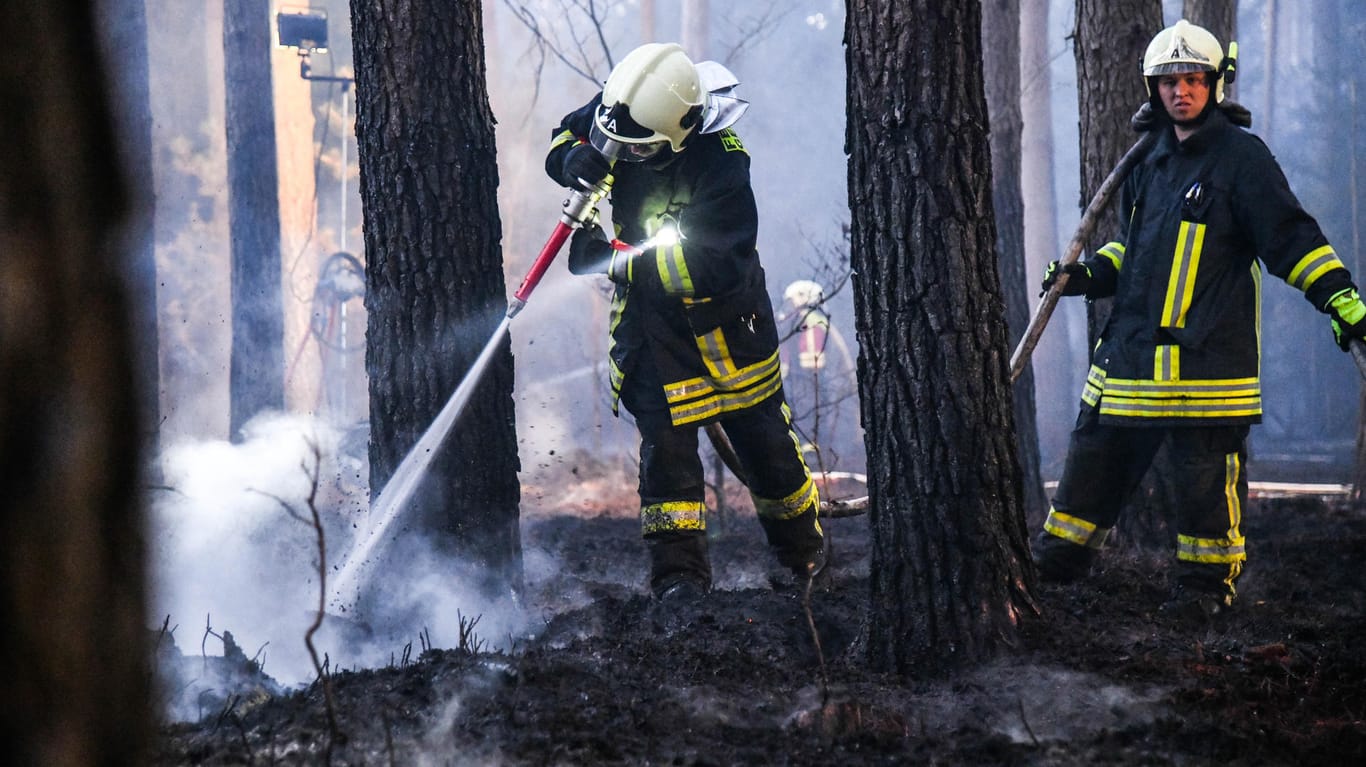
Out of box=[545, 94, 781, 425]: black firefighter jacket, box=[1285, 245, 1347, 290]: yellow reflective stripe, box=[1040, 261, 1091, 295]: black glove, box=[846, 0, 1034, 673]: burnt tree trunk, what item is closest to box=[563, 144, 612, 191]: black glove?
box=[545, 94, 781, 425]: black firefighter jacket

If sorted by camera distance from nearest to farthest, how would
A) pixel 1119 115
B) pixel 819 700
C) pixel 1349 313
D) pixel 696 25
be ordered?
pixel 819 700, pixel 1349 313, pixel 1119 115, pixel 696 25

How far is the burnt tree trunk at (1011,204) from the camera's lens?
738cm

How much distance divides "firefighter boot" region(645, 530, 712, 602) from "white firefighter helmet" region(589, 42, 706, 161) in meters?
1.45

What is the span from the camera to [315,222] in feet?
69.8

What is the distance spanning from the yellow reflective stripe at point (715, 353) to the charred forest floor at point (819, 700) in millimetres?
843

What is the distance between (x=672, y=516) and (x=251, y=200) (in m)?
7.72

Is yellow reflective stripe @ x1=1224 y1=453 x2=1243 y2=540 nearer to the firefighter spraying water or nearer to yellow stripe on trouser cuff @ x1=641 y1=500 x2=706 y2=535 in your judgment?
the firefighter spraying water

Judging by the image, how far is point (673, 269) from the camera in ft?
13.9

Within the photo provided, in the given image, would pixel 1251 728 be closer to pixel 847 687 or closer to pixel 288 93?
pixel 847 687

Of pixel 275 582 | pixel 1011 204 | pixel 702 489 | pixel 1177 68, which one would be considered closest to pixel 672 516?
pixel 702 489

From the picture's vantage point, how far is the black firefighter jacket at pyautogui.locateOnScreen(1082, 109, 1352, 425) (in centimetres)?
409

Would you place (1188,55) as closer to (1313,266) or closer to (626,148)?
(1313,266)

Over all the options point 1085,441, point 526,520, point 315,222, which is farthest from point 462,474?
point 315,222

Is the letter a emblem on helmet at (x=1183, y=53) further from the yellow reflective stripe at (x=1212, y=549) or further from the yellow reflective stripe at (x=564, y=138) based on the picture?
the yellow reflective stripe at (x=564, y=138)
